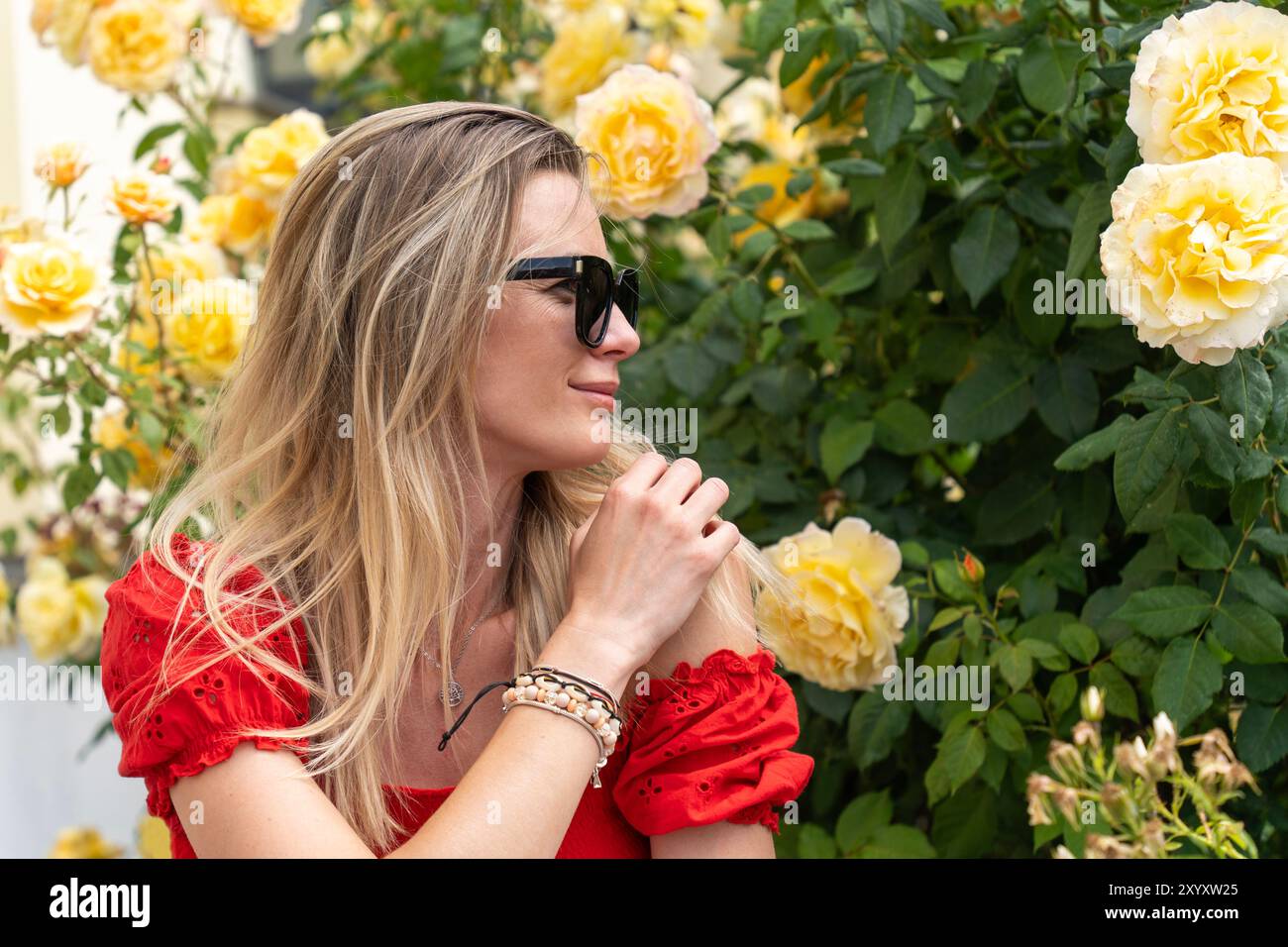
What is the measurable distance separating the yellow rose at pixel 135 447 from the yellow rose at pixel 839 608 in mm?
1080

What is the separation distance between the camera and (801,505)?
1.97m

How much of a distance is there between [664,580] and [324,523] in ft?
1.32

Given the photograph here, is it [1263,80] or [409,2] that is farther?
[409,2]

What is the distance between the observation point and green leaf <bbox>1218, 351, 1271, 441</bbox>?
1370 millimetres

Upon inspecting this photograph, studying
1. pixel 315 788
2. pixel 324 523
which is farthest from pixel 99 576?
pixel 315 788

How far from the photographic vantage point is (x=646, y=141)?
1.93 m

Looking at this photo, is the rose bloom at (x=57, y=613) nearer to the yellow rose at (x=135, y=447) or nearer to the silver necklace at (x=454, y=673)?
the yellow rose at (x=135, y=447)

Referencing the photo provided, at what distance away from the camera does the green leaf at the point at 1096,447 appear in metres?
1.50

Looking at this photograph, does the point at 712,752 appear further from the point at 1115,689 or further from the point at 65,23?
the point at 65,23

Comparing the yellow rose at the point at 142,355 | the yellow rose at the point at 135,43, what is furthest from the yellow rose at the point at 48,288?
the yellow rose at the point at 135,43

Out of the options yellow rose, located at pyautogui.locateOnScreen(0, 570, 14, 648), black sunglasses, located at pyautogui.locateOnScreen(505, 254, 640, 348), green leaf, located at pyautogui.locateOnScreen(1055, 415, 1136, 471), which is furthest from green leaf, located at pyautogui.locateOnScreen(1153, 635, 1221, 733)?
yellow rose, located at pyautogui.locateOnScreen(0, 570, 14, 648)

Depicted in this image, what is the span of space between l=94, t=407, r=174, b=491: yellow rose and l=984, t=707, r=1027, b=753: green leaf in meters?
1.37

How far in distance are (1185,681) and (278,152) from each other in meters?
1.62
